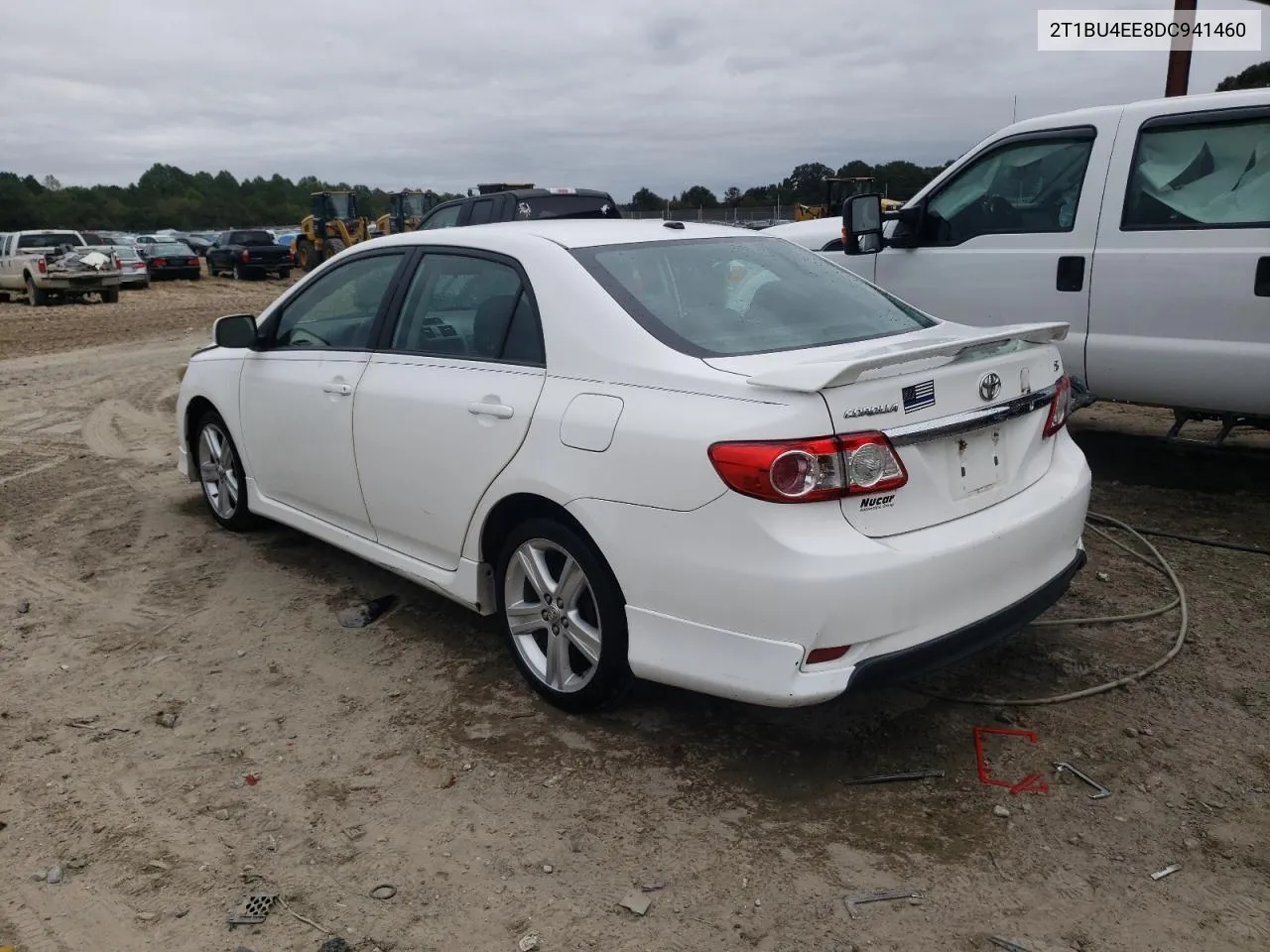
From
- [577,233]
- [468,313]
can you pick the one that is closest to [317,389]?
[468,313]

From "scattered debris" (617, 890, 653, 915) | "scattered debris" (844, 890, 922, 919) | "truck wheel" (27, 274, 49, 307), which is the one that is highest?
"truck wheel" (27, 274, 49, 307)

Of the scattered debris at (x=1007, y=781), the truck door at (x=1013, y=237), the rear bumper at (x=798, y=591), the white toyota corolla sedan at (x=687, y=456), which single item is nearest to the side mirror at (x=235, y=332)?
the white toyota corolla sedan at (x=687, y=456)

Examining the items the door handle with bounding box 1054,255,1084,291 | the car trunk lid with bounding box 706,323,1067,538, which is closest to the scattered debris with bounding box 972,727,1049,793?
the car trunk lid with bounding box 706,323,1067,538

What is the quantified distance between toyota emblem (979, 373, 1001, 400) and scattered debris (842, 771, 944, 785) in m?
1.15

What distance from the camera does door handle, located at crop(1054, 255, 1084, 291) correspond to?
5.79m

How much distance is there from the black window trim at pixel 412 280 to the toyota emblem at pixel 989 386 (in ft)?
4.58

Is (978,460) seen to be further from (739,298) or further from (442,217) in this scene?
(442,217)

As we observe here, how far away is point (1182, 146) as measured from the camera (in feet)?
18.3

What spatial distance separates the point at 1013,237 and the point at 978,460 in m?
3.37

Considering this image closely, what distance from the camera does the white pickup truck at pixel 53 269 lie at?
22578mm

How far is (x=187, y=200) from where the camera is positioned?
9400 cm

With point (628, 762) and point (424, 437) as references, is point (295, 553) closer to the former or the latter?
point (424, 437)

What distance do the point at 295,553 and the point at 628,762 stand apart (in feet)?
9.06

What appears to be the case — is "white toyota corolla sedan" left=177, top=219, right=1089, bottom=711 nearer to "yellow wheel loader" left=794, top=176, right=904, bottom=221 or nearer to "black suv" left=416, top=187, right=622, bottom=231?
"black suv" left=416, top=187, right=622, bottom=231
